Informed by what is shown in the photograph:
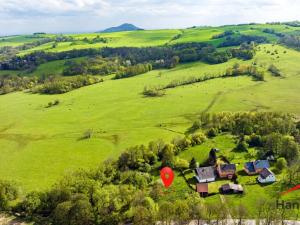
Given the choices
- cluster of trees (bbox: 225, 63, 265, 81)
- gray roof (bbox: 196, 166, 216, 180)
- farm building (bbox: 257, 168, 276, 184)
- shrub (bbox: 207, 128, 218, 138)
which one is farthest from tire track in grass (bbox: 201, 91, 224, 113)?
farm building (bbox: 257, 168, 276, 184)

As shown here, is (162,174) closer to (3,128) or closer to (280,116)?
(280,116)

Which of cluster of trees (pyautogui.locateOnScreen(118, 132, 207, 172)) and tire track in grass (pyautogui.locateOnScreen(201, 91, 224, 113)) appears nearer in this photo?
cluster of trees (pyautogui.locateOnScreen(118, 132, 207, 172))

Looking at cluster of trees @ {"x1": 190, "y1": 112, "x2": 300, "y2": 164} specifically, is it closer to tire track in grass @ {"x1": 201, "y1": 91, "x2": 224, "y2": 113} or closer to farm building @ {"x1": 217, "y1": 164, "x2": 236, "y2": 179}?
farm building @ {"x1": 217, "y1": 164, "x2": 236, "y2": 179}

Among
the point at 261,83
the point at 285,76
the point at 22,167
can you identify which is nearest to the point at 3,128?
the point at 22,167

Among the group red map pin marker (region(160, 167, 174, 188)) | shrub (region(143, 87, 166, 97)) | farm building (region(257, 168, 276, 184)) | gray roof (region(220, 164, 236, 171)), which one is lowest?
red map pin marker (region(160, 167, 174, 188))

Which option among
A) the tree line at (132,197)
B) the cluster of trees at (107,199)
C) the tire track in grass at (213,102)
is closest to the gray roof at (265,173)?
the tree line at (132,197)

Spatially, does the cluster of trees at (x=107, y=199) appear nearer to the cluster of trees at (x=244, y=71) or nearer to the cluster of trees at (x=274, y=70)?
the cluster of trees at (x=244, y=71)

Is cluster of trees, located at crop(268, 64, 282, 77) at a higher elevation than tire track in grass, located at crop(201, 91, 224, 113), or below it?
higher

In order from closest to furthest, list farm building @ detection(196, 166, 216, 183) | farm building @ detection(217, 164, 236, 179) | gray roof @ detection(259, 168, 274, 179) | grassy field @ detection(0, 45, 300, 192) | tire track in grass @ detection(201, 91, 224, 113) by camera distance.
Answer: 1. gray roof @ detection(259, 168, 274, 179)
2. farm building @ detection(196, 166, 216, 183)
3. farm building @ detection(217, 164, 236, 179)
4. grassy field @ detection(0, 45, 300, 192)
5. tire track in grass @ detection(201, 91, 224, 113)
